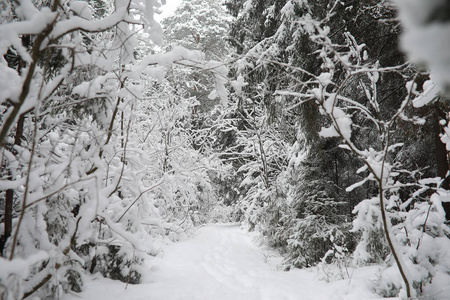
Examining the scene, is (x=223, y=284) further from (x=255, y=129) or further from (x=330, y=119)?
(x=255, y=129)

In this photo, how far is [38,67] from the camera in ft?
7.43

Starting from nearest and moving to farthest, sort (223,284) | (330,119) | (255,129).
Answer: (223,284), (330,119), (255,129)

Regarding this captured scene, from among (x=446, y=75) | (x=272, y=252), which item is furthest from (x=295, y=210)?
(x=446, y=75)

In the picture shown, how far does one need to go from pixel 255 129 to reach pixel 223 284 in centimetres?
531

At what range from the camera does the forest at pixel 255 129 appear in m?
1.54

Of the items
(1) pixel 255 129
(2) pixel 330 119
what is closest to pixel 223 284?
(2) pixel 330 119

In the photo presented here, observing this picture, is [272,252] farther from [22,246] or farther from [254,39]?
[22,246]

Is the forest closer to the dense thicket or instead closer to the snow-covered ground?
the dense thicket

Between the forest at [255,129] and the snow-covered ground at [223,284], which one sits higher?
the forest at [255,129]

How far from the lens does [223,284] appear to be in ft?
13.2

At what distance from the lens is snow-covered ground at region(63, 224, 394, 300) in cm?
294

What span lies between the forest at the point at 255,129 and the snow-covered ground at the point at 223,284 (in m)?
0.26

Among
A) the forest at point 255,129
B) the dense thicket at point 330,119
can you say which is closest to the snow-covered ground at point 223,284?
the forest at point 255,129

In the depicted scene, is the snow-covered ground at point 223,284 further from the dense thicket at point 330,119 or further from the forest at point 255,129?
the dense thicket at point 330,119
